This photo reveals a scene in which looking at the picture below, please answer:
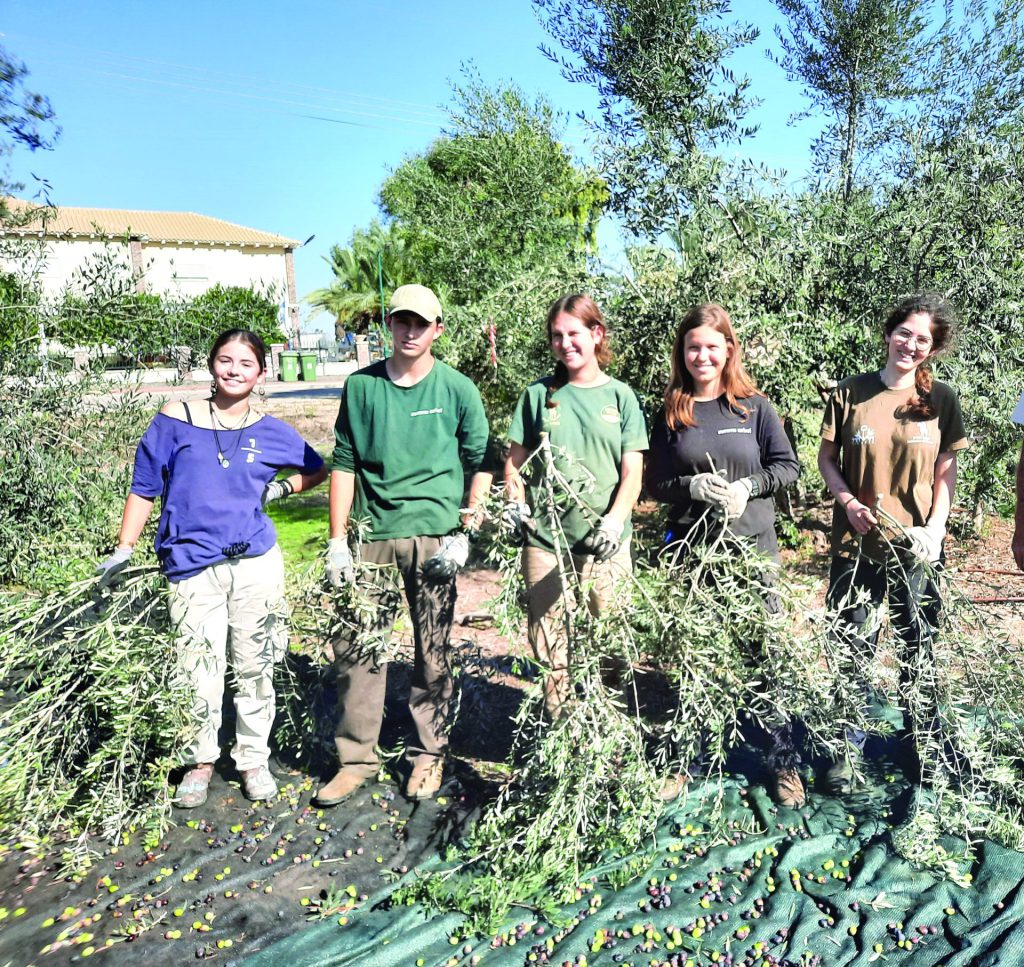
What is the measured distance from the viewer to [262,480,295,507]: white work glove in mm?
3814

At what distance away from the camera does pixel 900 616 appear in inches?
142

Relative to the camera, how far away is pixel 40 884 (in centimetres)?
323

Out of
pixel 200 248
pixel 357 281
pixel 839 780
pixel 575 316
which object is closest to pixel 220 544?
pixel 575 316

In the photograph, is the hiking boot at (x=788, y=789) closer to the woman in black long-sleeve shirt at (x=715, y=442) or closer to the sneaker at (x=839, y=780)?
the woman in black long-sleeve shirt at (x=715, y=442)

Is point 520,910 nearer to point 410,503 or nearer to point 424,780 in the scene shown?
point 424,780

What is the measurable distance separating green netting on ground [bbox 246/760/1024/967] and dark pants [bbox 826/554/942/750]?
1.79 feet

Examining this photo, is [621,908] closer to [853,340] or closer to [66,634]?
[66,634]

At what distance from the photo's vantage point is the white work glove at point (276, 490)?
12.5ft

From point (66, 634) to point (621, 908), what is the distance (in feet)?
8.42

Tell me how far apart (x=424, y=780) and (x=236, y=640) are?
108 centimetres

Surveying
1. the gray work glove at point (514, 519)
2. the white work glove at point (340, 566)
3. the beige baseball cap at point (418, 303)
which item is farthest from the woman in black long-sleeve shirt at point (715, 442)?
the white work glove at point (340, 566)

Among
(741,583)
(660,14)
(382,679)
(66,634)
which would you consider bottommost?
(382,679)

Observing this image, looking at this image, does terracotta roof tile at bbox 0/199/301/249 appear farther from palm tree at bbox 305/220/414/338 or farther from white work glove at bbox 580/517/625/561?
white work glove at bbox 580/517/625/561

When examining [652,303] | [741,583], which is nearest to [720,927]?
[741,583]
